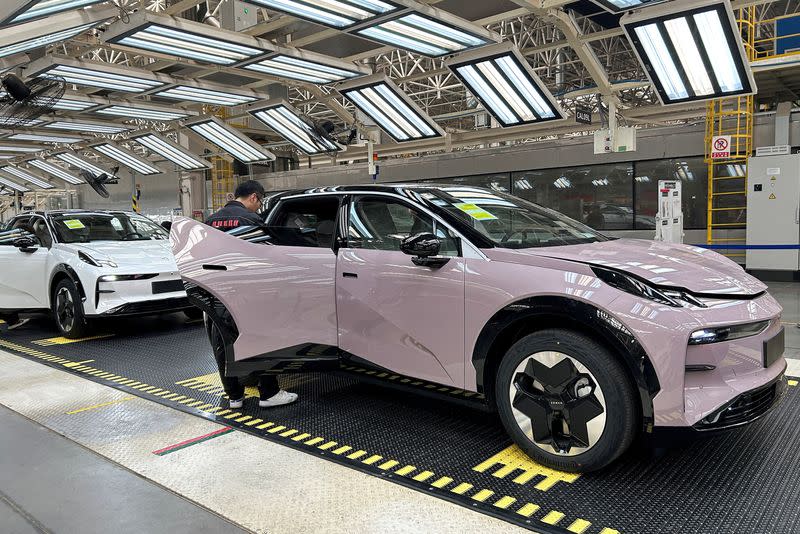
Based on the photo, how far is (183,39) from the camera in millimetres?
7941

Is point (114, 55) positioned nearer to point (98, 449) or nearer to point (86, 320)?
point (86, 320)

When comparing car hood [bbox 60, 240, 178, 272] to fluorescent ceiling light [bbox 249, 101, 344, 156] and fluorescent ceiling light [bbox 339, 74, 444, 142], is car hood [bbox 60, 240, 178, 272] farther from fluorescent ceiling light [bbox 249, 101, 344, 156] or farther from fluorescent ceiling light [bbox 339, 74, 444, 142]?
fluorescent ceiling light [bbox 249, 101, 344, 156]

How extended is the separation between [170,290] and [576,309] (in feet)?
16.1

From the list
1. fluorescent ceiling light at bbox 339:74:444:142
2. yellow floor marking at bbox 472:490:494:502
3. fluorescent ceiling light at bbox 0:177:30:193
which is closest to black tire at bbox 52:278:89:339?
yellow floor marking at bbox 472:490:494:502

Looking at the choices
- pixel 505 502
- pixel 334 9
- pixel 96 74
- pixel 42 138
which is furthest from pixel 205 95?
pixel 505 502

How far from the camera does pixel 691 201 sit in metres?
11.0

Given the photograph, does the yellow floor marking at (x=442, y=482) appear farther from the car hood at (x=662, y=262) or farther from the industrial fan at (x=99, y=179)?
the industrial fan at (x=99, y=179)

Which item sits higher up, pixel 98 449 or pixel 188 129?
pixel 188 129

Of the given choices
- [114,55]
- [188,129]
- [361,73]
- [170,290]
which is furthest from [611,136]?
[114,55]

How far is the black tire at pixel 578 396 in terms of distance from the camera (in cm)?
248

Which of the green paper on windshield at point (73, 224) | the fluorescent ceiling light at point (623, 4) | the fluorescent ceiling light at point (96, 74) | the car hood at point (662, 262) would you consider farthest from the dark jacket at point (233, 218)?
the fluorescent ceiling light at point (96, 74)

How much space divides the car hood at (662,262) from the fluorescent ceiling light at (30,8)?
5.05 m

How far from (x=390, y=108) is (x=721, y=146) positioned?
591 cm

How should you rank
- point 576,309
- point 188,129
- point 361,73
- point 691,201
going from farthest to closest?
point 188,129 → point 691,201 → point 361,73 → point 576,309
